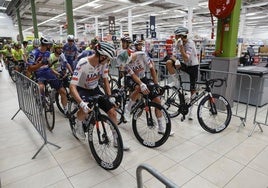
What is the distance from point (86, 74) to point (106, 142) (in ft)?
2.92

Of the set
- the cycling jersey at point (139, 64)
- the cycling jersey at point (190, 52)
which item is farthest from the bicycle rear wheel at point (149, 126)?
the cycling jersey at point (190, 52)

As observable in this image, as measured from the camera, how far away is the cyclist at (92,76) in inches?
90.7

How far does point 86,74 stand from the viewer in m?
2.52

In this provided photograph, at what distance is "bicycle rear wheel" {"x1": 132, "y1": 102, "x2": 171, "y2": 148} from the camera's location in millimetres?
2850

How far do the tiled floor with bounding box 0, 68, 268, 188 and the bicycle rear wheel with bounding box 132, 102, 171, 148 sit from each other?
0.39 ft

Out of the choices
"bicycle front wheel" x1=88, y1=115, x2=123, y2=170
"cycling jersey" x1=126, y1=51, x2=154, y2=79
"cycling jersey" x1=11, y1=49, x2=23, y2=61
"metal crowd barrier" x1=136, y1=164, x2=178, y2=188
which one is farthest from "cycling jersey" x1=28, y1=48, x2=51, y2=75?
"cycling jersey" x1=11, y1=49, x2=23, y2=61

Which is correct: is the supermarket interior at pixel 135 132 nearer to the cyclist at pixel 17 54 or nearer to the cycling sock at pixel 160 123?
the cycling sock at pixel 160 123

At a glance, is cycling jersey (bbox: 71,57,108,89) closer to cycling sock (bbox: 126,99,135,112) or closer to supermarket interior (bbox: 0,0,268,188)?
supermarket interior (bbox: 0,0,268,188)

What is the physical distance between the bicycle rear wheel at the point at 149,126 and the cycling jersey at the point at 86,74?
78 centimetres

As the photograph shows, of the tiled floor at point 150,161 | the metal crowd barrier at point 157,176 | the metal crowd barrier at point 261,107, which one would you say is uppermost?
the metal crowd barrier at point 157,176

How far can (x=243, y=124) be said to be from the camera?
A: 3701mm

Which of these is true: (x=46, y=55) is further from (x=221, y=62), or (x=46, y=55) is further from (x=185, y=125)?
(x=221, y=62)

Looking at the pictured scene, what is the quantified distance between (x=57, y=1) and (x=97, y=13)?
4.32 m

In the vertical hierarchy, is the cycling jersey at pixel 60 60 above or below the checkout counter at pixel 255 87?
above
